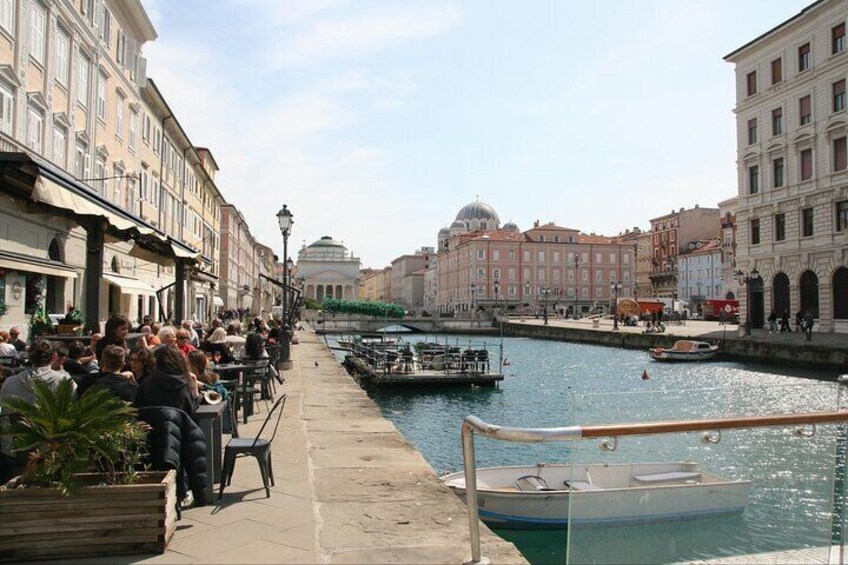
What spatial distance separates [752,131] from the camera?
149 feet

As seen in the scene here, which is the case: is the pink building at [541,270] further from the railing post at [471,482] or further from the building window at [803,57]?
the railing post at [471,482]

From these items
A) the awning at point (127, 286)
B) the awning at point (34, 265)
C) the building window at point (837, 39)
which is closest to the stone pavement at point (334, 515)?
the awning at point (34, 265)

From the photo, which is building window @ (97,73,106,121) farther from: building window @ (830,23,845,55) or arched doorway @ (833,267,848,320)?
arched doorway @ (833,267,848,320)

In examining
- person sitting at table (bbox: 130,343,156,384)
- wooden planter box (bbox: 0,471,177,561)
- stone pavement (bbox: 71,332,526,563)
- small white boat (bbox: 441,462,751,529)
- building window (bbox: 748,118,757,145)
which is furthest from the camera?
building window (bbox: 748,118,757,145)

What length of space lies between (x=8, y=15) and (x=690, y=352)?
3662cm

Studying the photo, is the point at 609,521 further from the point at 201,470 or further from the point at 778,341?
the point at 778,341

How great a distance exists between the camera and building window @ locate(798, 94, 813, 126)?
131 feet

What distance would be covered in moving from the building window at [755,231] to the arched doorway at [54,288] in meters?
41.6

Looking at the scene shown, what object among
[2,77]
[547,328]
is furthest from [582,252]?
[2,77]

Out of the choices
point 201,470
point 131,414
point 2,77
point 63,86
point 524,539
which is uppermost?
point 63,86

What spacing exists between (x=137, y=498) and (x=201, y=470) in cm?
121

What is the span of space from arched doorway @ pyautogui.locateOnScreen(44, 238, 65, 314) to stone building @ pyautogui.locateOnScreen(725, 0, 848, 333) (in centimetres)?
3861

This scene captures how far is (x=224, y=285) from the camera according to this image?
6831 cm

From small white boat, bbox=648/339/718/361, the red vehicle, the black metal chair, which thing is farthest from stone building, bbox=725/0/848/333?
the black metal chair
